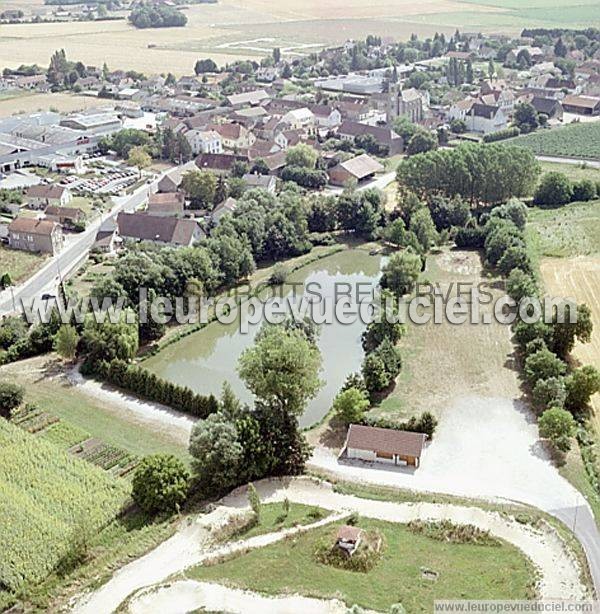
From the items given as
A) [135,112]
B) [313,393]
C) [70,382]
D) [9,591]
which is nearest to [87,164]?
[135,112]

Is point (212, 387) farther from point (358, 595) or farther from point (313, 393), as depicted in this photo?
point (358, 595)

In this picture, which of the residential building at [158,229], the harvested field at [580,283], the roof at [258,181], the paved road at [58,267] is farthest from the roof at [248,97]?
the harvested field at [580,283]

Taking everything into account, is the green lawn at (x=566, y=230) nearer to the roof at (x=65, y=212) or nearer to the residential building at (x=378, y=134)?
the residential building at (x=378, y=134)

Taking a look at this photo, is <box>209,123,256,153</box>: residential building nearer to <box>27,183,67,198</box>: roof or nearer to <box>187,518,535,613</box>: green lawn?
<box>27,183,67,198</box>: roof

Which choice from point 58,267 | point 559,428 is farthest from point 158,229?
point 559,428

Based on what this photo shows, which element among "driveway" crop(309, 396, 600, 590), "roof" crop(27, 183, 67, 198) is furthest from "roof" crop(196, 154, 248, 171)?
"driveway" crop(309, 396, 600, 590)

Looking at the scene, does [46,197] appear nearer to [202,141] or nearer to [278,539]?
[202,141]
